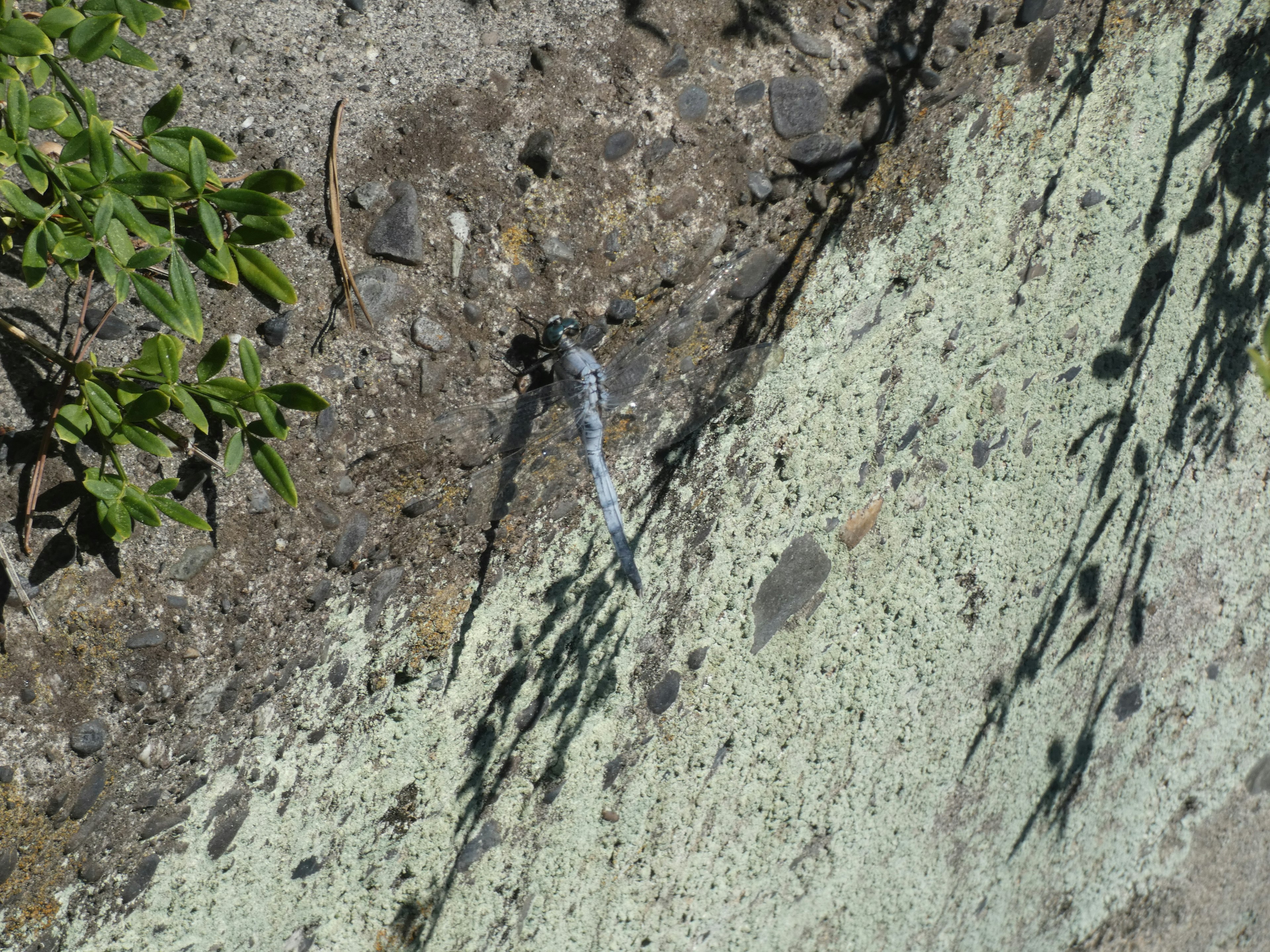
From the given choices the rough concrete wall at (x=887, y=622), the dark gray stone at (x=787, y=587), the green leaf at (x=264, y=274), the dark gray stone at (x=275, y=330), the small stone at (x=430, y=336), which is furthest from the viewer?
the dark gray stone at (x=787, y=587)

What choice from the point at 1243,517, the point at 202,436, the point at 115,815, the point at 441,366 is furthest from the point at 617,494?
the point at 1243,517

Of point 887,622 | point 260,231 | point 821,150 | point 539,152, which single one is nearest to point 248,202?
point 260,231

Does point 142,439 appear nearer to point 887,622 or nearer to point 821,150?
point 821,150

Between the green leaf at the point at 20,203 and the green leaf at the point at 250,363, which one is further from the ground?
the green leaf at the point at 20,203

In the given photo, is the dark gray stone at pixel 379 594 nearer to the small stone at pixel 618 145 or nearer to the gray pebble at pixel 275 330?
the gray pebble at pixel 275 330

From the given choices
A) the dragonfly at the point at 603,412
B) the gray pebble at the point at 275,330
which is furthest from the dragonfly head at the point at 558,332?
the gray pebble at the point at 275,330
